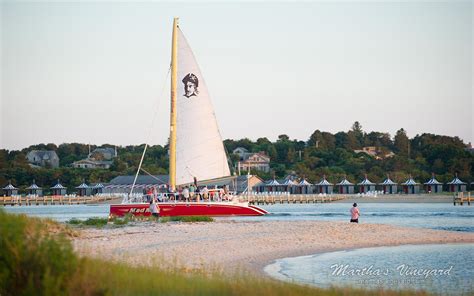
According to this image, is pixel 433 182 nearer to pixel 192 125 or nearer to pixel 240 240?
pixel 192 125

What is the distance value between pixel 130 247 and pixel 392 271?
8130 mm

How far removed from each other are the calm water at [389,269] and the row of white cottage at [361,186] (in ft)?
271

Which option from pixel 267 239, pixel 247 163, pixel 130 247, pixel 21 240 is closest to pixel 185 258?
pixel 130 247

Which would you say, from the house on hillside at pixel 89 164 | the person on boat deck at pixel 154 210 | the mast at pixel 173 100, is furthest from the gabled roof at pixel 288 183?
the person on boat deck at pixel 154 210

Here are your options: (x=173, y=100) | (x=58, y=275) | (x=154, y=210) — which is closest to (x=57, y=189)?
(x=173, y=100)

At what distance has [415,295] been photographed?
15.2 meters

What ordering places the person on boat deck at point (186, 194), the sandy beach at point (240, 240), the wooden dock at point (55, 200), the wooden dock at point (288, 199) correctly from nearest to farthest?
the sandy beach at point (240, 240) < the person on boat deck at point (186, 194) < the wooden dock at point (288, 199) < the wooden dock at point (55, 200)

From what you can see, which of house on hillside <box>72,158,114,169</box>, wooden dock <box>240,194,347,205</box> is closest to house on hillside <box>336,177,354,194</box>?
wooden dock <box>240,194,347,205</box>

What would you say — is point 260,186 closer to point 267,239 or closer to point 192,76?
point 192,76

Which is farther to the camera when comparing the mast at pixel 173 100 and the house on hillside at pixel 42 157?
the house on hillside at pixel 42 157

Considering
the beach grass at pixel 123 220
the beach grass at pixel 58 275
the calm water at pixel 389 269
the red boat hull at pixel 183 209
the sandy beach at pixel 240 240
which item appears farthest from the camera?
the red boat hull at pixel 183 209

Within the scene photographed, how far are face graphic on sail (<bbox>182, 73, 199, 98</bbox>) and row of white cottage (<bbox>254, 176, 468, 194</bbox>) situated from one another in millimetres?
67485

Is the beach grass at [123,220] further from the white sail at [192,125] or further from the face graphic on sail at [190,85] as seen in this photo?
the face graphic on sail at [190,85]

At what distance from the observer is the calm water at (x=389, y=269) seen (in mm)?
19422
